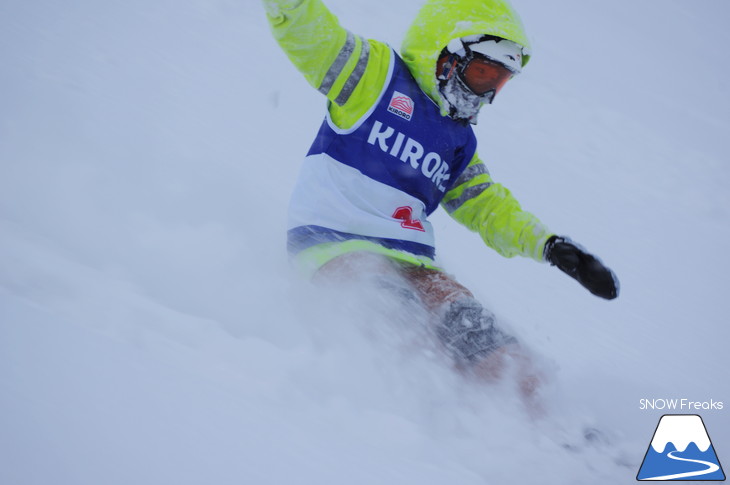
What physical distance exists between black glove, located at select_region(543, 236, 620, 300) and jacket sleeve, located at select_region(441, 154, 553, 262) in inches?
5.5

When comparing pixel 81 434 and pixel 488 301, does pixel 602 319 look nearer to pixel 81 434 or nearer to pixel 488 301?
pixel 488 301

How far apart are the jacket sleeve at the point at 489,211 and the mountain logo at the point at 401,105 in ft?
1.56

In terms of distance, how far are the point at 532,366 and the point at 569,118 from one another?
3.85m

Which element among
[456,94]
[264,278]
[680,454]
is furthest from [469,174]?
[680,454]

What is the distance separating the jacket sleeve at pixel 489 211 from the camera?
261cm

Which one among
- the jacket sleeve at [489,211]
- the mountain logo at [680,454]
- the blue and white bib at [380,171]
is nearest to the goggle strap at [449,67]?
the blue and white bib at [380,171]

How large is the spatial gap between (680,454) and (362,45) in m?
1.73

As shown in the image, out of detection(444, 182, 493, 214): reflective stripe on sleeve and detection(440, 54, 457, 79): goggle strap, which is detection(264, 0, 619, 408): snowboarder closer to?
detection(440, 54, 457, 79): goggle strap

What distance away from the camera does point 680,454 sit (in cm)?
199

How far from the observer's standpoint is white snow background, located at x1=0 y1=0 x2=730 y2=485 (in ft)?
4.07

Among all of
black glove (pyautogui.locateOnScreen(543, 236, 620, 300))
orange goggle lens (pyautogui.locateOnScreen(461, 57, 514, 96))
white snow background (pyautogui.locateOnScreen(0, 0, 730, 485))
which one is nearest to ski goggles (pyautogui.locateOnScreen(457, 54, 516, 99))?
orange goggle lens (pyautogui.locateOnScreen(461, 57, 514, 96))

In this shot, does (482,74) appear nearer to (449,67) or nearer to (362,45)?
(449,67)

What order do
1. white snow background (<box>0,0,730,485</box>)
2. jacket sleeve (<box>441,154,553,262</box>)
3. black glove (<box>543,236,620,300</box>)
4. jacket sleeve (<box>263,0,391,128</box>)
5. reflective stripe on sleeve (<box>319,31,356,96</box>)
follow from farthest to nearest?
jacket sleeve (<box>441,154,553,262</box>)
black glove (<box>543,236,620,300</box>)
reflective stripe on sleeve (<box>319,31,356,96</box>)
jacket sleeve (<box>263,0,391,128</box>)
white snow background (<box>0,0,730,485</box>)

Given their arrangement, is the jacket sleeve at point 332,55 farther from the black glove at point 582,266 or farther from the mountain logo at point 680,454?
the mountain logo at point 680,454
